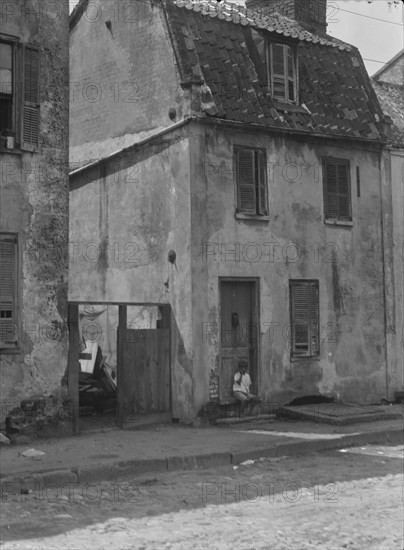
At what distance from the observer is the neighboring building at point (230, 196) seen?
1573cm

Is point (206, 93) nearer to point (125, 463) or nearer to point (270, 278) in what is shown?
point (270, 278)

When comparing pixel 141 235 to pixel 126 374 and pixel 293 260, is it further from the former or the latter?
pixel 126 374

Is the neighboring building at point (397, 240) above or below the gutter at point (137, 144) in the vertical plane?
below

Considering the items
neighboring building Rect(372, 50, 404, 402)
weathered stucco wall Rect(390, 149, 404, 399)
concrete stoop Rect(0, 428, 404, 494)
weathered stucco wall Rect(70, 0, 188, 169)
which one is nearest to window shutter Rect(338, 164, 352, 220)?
neighboring building Rect(372, 50, 404, 402)

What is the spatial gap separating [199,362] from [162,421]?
1239 millimetres

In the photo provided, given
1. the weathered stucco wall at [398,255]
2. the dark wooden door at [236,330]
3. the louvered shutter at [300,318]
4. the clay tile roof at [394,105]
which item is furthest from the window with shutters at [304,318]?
the clay tile roof at [394,105]

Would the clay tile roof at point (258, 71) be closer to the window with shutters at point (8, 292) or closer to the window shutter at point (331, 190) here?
the window shutter at point (331, 190)

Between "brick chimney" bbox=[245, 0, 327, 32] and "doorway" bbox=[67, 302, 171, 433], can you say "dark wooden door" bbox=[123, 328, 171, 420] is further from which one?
"brick chimney" bbox=[245, 0, 327, 32]

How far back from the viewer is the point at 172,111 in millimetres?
16094

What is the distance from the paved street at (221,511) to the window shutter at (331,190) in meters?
7.22

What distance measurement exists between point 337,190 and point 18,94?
23.6ft

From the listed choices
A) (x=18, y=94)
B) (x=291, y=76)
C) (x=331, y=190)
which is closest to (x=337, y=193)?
(x=331, y=190)

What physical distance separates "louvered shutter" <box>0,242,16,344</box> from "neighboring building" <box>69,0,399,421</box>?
7.37 ft

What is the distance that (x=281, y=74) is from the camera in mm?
17516
